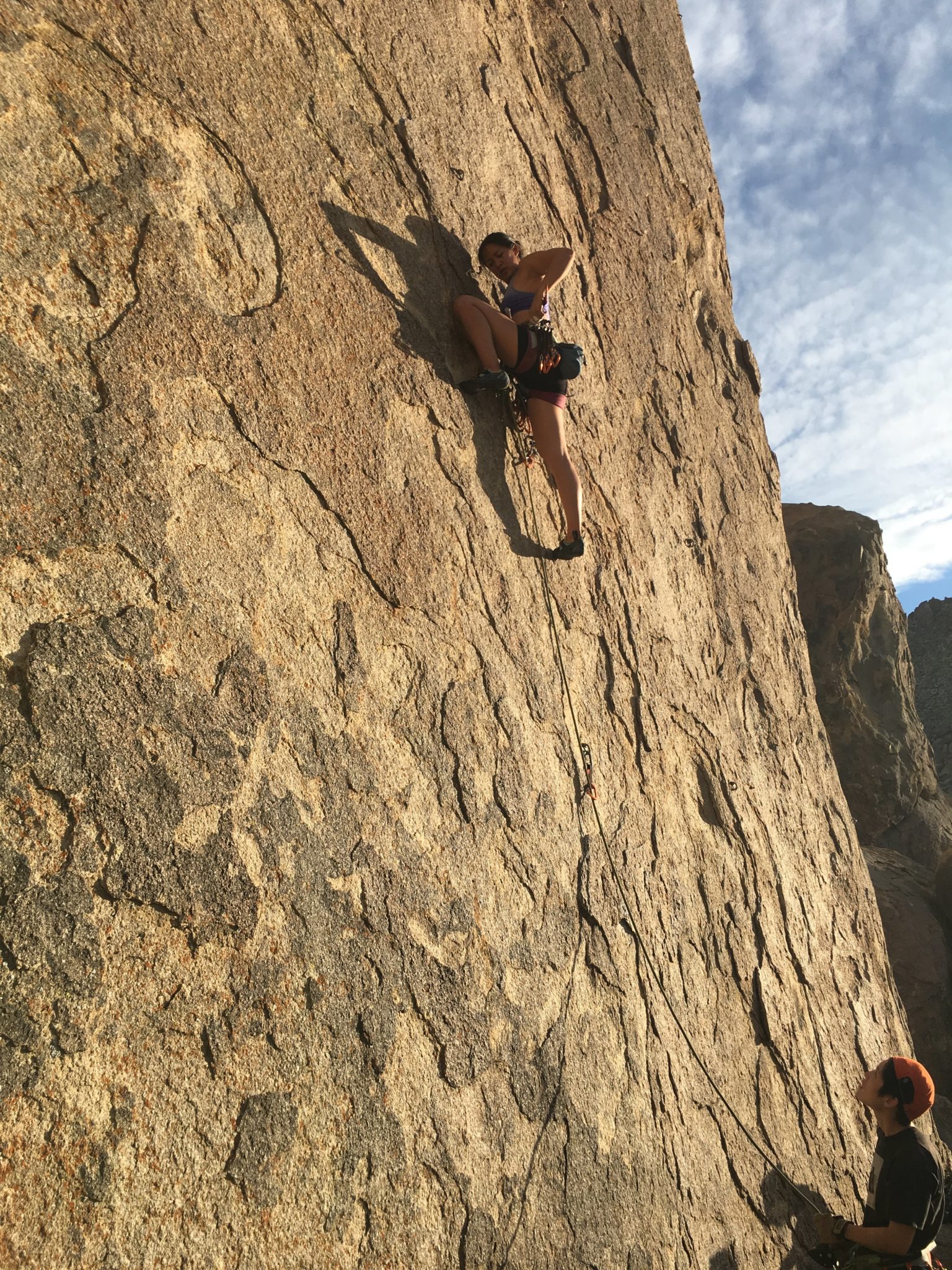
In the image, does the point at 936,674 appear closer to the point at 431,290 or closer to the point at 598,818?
the point at 598,818

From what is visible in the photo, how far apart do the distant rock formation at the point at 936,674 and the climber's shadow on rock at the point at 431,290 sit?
34.0ft

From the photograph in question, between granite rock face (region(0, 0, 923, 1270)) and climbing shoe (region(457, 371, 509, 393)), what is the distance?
0.07 m

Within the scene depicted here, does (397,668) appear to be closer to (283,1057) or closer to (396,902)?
(396,902)

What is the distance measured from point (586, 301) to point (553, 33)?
1.32 meters

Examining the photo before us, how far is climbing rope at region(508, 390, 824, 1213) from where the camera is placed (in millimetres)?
2963

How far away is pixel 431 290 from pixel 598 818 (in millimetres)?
1817

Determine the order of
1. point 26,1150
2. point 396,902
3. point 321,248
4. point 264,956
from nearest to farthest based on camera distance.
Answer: point 26,1150
point 264,956
point 396,902
point 321,248

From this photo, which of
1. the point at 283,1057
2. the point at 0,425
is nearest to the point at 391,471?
the point at 0,425

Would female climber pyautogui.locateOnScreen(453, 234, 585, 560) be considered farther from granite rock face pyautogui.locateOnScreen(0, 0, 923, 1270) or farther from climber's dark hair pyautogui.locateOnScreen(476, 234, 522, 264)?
granite rock face pyautogui.locateOnScreen(0, 0, 923, 1270)

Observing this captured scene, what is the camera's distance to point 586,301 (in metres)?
3.98

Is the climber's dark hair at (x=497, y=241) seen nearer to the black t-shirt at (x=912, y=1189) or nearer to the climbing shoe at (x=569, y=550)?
the climbing shoe at (x=569, y=550)

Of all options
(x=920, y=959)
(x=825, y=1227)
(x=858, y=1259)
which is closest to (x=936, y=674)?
(x=920, y=959)

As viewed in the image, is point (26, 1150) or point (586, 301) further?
point (586, 301)

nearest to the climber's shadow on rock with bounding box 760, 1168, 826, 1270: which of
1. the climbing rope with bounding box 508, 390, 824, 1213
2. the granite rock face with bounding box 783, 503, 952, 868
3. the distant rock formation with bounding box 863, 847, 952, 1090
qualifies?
the climbing rope with bounding box 508, 390, 824, 1213
